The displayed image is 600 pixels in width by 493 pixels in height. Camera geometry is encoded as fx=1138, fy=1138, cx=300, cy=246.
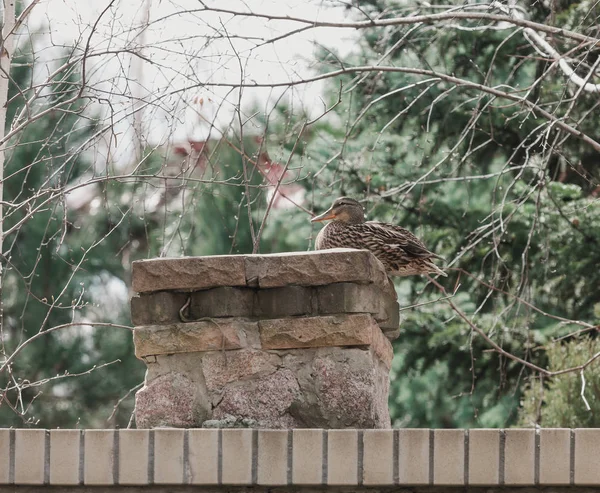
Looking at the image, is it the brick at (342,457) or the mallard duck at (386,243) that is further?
the mallard duck at (386,243)

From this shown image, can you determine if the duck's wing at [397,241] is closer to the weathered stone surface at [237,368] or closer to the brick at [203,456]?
the weathered stone surface at [237,368]

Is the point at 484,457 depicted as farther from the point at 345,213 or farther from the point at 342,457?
the point at 345,213

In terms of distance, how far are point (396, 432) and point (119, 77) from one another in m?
2.32

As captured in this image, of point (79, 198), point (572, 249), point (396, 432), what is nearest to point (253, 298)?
point (396, 432)

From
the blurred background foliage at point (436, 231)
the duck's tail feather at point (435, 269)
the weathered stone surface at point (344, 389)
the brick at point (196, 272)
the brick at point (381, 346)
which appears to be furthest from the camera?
the blurred background foliage at point (436, 231)

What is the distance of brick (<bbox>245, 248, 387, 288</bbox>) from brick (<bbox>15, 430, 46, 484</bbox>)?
2.89 feet

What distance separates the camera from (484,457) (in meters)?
3.23

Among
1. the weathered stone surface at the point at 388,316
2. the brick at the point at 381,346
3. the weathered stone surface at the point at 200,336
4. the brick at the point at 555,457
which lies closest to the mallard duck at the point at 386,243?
the weathered stone surface at the point at 388,316

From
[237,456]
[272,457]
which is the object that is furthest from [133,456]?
[272,457]

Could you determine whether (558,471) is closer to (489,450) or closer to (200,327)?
(489,450)

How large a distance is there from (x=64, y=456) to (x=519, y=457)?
1.32 metres

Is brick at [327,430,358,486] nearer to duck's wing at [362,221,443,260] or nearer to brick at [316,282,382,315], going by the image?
brick at [316,282,382,315]

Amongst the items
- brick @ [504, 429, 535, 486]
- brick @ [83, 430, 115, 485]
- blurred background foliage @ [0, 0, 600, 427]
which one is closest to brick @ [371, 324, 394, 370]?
brick @ [504, 429, 535, 486]

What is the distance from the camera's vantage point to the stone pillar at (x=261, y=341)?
3.71 metres
